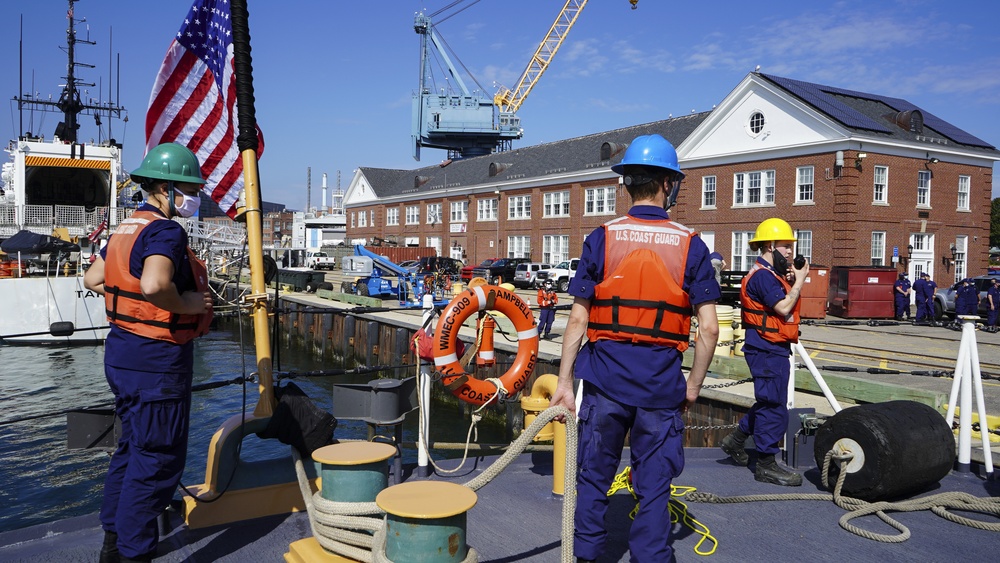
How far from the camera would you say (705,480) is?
17.7 ft

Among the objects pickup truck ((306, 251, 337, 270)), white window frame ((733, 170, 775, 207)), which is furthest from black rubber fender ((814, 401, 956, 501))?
pickup truck ((306, 251, 337, 270))

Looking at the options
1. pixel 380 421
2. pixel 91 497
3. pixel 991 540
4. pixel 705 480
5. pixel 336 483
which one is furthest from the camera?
pixel 91 497

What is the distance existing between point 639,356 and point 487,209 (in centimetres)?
5083

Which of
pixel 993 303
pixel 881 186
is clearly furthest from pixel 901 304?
pixel 881 186

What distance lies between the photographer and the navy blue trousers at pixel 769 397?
5.12 m

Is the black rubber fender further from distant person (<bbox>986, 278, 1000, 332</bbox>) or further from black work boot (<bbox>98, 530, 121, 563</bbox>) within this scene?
distant person (<bbox>986, 278, 1000, 332</bbox>)

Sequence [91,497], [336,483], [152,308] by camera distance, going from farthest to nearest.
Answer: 1. [91,497]
2. [336,483]
3. [152,308]

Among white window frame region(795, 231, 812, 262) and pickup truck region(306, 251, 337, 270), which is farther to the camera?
pickup truck region(306, 251, 337, 270)

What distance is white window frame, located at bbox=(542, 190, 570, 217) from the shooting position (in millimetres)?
46312

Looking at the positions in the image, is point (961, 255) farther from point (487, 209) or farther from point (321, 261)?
point (321, 261)

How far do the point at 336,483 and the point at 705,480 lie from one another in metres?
3.06

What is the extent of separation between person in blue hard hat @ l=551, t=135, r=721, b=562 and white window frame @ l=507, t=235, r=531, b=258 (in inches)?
1813

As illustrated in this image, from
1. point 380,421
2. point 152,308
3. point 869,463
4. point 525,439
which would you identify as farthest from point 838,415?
point 152,308

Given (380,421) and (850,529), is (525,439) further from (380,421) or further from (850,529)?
(850,529)
